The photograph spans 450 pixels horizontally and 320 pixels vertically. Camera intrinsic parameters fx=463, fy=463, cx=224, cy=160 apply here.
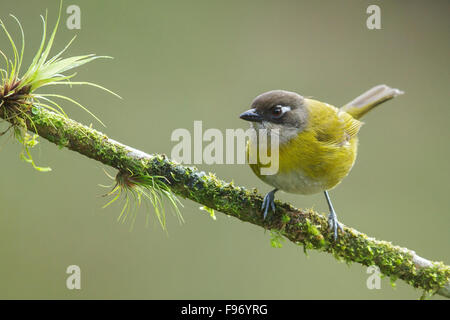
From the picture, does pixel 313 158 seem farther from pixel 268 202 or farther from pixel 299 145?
pixel 268 202

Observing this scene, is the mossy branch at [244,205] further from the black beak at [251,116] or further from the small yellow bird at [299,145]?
the black beak at [251,116]

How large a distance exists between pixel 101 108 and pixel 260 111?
3243mm

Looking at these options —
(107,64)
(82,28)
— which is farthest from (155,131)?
(82,28)

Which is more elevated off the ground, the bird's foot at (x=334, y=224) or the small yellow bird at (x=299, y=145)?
the small yellow bird at (x=299, y=145)

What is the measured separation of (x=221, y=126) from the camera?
5.44 meters

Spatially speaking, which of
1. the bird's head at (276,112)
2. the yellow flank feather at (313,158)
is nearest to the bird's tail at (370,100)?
the yellow flank feather at (313,158)

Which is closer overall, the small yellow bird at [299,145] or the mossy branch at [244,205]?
the mossy branch at [244,205]


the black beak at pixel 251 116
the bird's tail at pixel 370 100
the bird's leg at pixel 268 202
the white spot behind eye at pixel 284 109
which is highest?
the bird's tail at pixel 370 100

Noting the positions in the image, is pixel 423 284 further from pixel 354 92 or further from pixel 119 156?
pixel 354 92

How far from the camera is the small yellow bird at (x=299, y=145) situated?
267 centimetres

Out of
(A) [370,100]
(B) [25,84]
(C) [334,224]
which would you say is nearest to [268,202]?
(C) [334,224]

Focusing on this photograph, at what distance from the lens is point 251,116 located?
270cm

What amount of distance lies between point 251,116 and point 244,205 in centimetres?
58

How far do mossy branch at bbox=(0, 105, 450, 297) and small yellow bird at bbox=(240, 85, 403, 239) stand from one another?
0.47 feet
